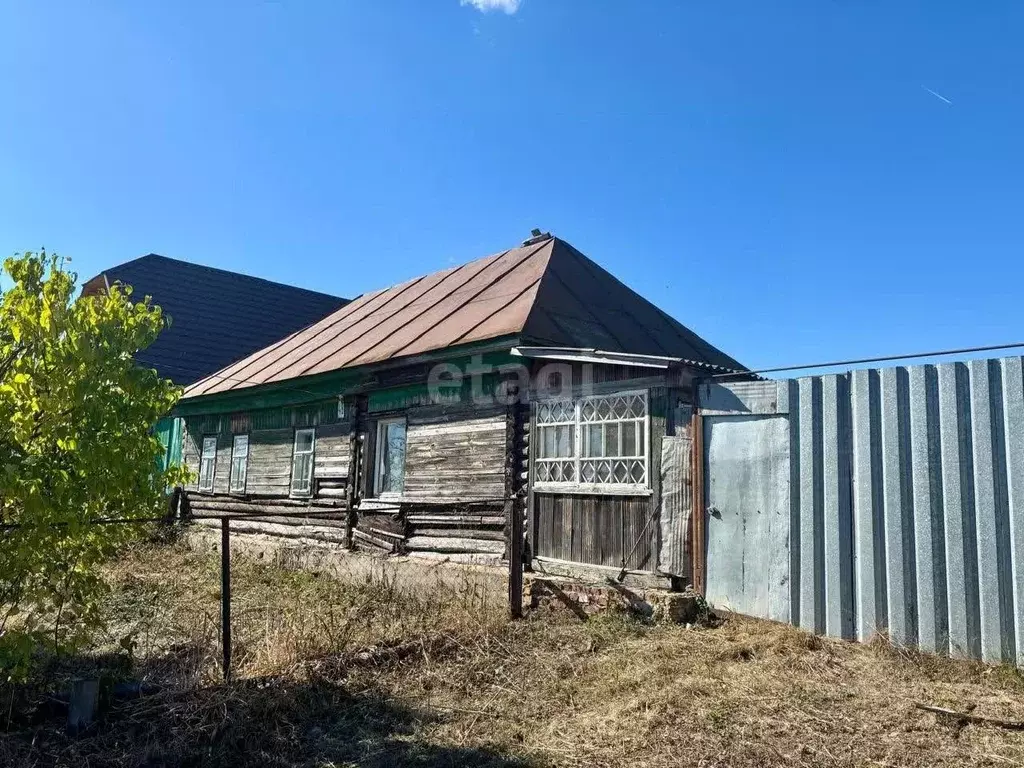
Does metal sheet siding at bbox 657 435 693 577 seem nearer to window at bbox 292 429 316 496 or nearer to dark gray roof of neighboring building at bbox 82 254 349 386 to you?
window at bbox 292 429 316 496

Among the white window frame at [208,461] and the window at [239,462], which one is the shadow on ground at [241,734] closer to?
the window at [239,462]

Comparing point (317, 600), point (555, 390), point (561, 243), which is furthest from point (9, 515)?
point (561, 243)

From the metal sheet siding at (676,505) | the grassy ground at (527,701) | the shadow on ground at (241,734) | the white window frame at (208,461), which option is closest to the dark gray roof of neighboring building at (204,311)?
the white window frame at (208,461)

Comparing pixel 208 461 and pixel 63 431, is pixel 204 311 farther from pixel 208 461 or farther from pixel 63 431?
pixel 63 431

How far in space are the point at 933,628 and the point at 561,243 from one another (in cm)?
846

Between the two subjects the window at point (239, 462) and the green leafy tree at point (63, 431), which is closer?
the green leafy tree at point (63, 431)

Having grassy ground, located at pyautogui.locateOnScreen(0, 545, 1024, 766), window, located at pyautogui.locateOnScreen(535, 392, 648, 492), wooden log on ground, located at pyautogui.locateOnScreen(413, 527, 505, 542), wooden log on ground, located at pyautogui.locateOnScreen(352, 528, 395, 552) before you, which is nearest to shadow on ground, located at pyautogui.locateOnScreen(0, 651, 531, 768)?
grassy ground, located at pyautogui.locateOnScreen(0, 545, 1024, 766)

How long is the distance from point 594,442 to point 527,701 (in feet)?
11.4

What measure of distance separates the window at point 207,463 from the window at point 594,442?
935 cm

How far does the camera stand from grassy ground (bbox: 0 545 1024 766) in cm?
414

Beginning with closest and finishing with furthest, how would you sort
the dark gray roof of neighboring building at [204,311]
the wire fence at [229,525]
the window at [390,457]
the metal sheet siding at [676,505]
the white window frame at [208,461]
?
1. the wire fence at [229,525]
2. the metal sheet siding at [676,505]
3. the window at [390,457]
4. the white window frame at [208,461]
5. the dark gray roof of neighboring building at [204,311]

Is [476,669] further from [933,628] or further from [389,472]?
[389,472]

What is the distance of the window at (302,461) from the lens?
12742 millimetres

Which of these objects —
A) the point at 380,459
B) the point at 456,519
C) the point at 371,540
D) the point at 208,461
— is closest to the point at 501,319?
the point at 456,519
